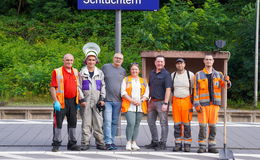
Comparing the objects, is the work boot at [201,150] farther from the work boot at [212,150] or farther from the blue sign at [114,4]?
the blue sign at [114,4]

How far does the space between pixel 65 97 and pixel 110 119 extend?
1.01 m

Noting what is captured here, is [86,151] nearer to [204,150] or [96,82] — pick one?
[96,82]

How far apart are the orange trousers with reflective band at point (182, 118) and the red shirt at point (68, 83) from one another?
1963 mm

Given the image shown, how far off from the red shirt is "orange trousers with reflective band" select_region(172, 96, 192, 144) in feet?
6.44

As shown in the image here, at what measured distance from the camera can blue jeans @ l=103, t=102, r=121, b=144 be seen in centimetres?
1001

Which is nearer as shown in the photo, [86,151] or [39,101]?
[86,151]

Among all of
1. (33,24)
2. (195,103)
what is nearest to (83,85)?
(195,103)

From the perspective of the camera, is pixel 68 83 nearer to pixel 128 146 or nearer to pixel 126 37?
pixel 128 146

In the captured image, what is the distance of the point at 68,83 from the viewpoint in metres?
9.66

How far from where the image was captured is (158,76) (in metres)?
9.99

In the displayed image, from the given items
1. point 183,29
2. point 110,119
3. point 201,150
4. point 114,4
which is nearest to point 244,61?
point 183,29

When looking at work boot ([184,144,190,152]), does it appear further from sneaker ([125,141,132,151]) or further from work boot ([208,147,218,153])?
sneaker ([125,141,132,151])

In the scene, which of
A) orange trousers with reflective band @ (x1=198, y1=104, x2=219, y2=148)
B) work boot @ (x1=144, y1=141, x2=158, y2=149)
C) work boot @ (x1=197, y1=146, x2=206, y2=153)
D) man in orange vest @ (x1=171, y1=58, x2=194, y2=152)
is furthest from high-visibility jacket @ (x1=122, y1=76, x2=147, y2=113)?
work boot @ (x1=197, y1=146, x2=206, y2=153)

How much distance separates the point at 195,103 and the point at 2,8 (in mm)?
31366
